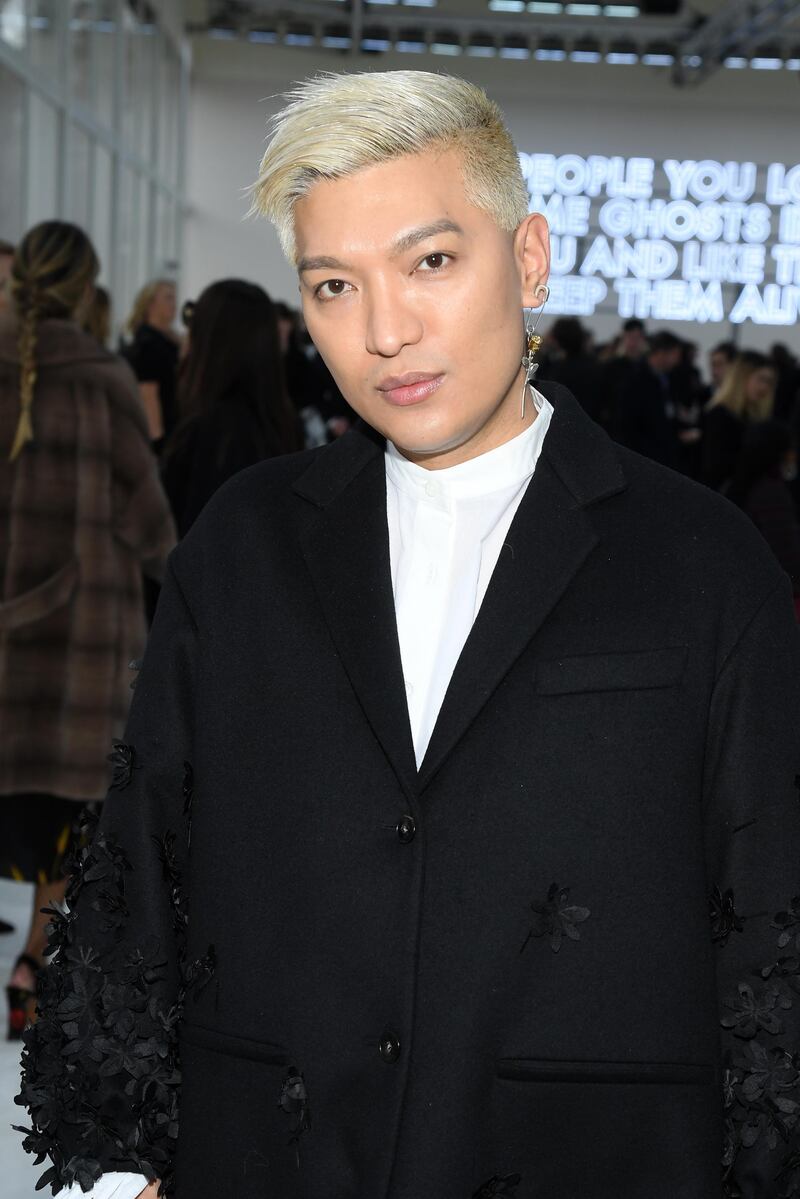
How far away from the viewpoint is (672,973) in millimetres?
1312

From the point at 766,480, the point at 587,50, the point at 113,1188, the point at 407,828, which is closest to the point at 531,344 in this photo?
the point at 407,828

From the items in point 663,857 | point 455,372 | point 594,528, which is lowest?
point 663,857

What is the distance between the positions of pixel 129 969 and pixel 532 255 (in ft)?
2.47

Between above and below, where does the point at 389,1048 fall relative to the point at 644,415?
below

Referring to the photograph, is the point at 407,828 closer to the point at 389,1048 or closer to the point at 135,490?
the point at 389,1048

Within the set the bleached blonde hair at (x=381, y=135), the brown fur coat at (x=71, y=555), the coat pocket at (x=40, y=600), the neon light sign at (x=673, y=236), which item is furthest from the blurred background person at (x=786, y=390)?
the bleached blonde hair at (x=381, y=135)

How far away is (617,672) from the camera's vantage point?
1320mm

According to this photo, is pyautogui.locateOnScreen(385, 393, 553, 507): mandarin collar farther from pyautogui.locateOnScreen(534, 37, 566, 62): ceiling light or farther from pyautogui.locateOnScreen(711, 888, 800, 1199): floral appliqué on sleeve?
pyautogui.locateOnScreen(534, 37, 566, 62): ceiling light

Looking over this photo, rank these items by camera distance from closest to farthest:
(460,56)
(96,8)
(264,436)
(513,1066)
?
(513,1066) → (264,436) → (96,8) → (460,56)

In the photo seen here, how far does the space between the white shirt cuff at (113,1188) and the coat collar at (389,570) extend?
433 millimetres

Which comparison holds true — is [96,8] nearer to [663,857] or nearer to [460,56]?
[460,56]

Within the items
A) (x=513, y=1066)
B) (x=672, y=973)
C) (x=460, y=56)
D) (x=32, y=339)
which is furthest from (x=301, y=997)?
(x=460, y=56)

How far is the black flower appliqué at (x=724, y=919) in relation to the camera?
1303 millimetres

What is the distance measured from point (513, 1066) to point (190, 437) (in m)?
2.85
